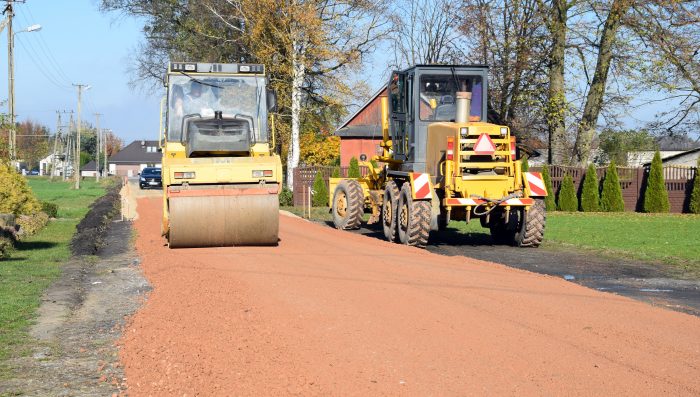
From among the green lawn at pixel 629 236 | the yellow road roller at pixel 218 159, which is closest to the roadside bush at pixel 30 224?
the yellow road roller at pixel 218 159

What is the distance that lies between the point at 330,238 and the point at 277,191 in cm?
437

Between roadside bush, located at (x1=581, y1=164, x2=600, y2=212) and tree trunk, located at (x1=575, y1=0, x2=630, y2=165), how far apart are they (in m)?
2.91

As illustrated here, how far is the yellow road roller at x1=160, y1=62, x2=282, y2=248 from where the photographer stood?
16719mm

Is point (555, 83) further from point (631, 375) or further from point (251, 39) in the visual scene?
point (631, 375)

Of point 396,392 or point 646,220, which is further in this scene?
point 646,220

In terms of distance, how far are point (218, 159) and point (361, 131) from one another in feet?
121

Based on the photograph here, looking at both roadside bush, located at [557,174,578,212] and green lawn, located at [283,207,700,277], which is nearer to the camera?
green lawn, located at [283,207,700,277]

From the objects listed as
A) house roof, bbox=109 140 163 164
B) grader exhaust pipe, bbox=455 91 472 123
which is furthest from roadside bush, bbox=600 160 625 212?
house roof, bbox=109 140 163 164

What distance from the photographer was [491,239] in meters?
22.2

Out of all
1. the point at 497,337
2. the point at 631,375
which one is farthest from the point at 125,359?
the point at 631,375

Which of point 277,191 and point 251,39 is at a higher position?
point 251,39

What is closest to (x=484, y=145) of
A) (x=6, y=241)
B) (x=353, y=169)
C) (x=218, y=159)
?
(x=218, y=159)

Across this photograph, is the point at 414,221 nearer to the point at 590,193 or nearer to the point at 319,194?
the point at 590,193

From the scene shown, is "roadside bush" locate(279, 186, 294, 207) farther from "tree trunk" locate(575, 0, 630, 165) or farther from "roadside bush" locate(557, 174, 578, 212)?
"tree trunk" locate(575, 0, 630, 165)
